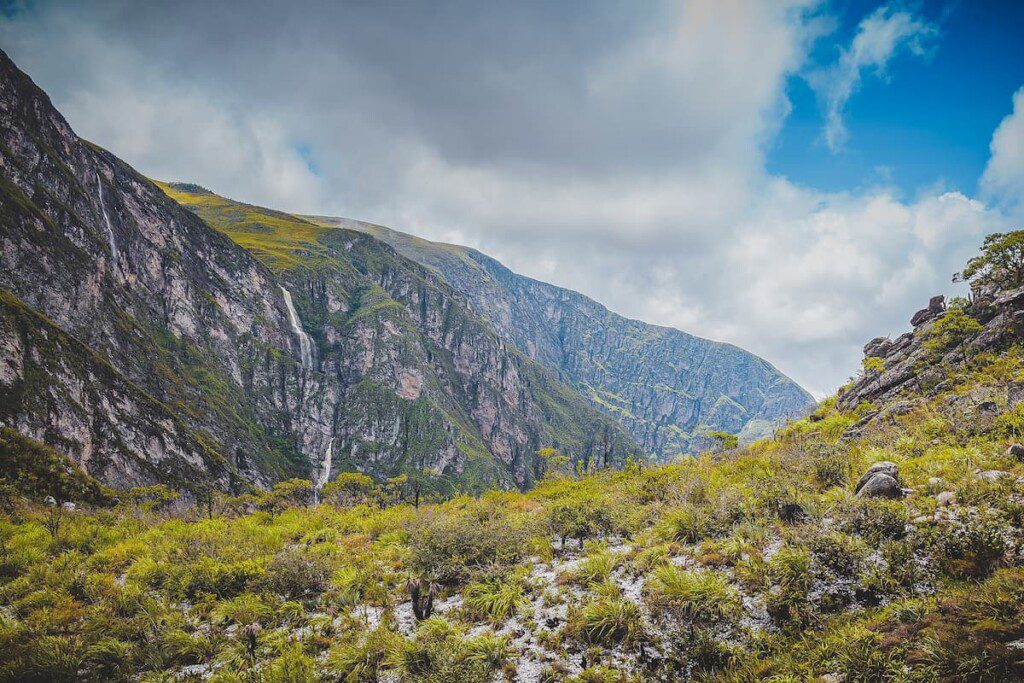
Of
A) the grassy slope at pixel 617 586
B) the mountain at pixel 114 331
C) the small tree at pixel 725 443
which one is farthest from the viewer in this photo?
the mountain at pixel 114 331

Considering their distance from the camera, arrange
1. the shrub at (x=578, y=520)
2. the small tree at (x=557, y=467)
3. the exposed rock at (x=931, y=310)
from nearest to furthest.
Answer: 1. the shrub at (x=578, y=520)
2. the small tree at (x=557, y=467)
3. the exposed rock at (x=931, y=310)

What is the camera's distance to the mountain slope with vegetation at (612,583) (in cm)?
657

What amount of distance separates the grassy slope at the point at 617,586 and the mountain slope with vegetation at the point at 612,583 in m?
0.05

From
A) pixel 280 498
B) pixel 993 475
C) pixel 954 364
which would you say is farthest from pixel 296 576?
pixel 280 498

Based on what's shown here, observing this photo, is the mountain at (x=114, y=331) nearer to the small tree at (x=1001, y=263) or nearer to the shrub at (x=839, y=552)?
the shrub at (x=839, y=552)

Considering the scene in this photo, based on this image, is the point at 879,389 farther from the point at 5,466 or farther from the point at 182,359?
the point at 182,359

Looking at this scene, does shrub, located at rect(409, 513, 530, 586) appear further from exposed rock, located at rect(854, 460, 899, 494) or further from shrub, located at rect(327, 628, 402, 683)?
exposed rock, located at rect(854, 460, 899, 494)

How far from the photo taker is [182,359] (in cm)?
16400

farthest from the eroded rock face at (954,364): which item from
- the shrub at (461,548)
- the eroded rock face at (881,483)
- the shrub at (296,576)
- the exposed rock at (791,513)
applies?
the shrub at (296,576)

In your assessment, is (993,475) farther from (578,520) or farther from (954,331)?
(954,331)

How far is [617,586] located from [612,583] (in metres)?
0.22

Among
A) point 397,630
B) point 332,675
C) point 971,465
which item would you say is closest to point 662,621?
point 397,630

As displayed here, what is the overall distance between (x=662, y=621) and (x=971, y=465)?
8.27 metres

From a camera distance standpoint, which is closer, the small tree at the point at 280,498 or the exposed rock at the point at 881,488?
the exposed rock at the point at 881,488
